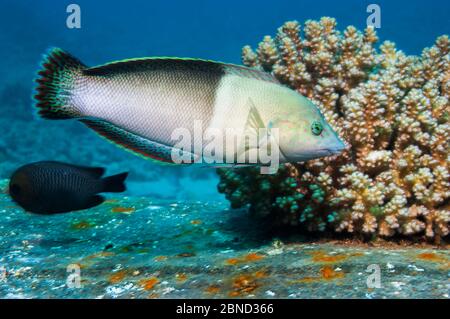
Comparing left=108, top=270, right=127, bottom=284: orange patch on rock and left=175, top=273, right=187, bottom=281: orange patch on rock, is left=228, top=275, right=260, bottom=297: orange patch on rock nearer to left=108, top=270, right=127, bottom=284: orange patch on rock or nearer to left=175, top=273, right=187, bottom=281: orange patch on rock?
left=175, top=273, right=187, bottom=281: orange patch on rock

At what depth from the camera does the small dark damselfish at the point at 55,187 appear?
3613 millimetres

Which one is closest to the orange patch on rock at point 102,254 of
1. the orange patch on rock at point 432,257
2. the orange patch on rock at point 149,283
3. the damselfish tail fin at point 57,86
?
the orange patch on rock at point 149,283

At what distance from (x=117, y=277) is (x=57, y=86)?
1.64 m

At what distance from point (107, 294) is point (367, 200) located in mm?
2413

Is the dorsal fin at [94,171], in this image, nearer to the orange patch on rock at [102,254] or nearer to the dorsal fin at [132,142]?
the orange patch on rock at [102,254]

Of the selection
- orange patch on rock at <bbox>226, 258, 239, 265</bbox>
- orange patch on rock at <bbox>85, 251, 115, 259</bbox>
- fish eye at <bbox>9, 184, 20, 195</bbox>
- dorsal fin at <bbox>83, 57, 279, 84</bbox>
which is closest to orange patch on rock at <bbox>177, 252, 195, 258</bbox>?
orange patch on rock at <bbox>226, 258, 239, 265</bbox>

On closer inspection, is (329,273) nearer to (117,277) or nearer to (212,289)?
(212,289)

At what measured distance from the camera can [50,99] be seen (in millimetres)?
2193

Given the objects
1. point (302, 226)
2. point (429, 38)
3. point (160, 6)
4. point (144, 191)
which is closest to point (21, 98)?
point (144, 191)

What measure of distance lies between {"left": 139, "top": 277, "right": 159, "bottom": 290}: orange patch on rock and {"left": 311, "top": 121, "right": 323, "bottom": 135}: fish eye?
64.6 inches

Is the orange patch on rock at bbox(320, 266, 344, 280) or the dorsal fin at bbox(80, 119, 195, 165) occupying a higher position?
the dorsal fin at bbox(80, 119, 195, 165)

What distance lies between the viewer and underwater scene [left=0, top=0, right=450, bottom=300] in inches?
90.2

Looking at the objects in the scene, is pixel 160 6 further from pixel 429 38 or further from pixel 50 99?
pixel 50 99

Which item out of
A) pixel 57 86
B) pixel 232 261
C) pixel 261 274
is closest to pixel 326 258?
pixel 261 274
